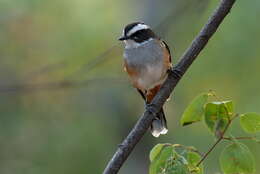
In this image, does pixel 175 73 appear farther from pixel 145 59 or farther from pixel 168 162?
pixel 145 59

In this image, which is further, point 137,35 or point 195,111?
point 137,35

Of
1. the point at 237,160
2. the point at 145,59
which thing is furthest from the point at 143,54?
the point at 237,160

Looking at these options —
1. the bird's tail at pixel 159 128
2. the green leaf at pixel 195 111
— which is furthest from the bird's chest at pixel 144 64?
the green leaf at pixel 195 111

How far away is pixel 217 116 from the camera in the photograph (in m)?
2.54

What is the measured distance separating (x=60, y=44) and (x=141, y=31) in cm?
433

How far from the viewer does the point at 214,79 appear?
800 cm

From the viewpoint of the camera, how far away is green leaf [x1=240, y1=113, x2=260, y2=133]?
246cm

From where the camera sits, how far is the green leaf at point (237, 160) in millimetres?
2447

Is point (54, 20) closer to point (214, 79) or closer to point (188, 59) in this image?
point (214, 79)

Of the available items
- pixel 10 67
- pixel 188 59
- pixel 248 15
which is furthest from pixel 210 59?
pixel 188 59

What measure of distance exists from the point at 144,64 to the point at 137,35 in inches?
10.0

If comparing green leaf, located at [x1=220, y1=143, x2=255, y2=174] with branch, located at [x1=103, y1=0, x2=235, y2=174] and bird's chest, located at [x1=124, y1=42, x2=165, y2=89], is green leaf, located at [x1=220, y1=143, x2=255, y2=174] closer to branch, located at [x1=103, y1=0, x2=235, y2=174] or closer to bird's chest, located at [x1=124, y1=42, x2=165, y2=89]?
branch, located at [x1=103, y1=0, x2=235, y2=174]

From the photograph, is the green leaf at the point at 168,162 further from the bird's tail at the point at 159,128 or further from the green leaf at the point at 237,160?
the bird's tail at the point at 159,128

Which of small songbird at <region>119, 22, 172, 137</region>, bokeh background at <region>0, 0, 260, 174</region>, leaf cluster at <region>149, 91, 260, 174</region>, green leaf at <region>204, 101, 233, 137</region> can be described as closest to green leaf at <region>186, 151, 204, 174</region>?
leaf cluster at <region>149, 91, 260, 174</region>
